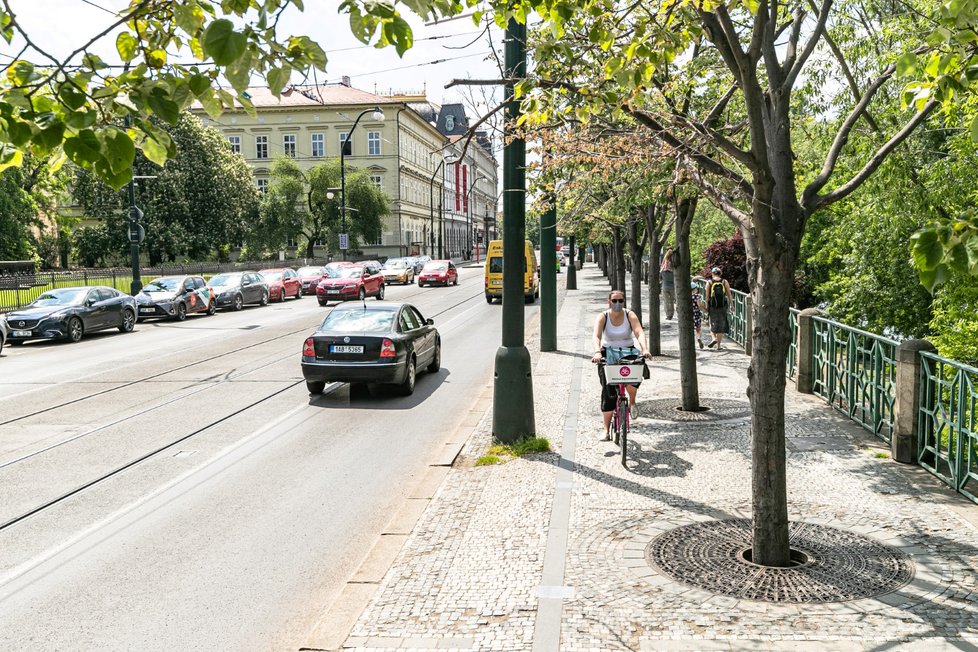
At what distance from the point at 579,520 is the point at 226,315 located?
27701 mm

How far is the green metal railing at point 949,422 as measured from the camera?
24.9ft

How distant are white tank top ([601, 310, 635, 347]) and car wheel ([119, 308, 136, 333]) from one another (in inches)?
784

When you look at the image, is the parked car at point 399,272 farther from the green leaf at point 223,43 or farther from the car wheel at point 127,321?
the green leaf at point 223,43

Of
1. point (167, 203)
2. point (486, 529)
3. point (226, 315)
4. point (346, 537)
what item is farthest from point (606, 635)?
point (167, 203)

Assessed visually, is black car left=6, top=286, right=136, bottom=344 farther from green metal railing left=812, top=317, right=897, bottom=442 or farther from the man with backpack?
green metal railing left=812, top=317, right=897, bottom=442

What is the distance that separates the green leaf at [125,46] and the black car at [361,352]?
355 inches

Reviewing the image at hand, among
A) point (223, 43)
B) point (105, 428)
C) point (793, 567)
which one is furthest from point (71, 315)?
point (223, 43)

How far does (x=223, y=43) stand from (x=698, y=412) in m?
9.31

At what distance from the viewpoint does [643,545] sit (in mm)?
6633

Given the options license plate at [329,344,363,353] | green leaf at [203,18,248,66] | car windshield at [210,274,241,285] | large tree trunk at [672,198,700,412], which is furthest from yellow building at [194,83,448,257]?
green leaf at [203,18,248,66]

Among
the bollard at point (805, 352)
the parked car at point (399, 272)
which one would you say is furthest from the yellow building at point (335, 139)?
the bollard at point (805, 352)

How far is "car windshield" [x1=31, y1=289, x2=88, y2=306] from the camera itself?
2450 cm

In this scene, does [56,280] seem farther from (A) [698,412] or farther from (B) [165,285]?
(A) [698,412]

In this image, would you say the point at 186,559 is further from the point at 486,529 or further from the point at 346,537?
the point at 486,529
